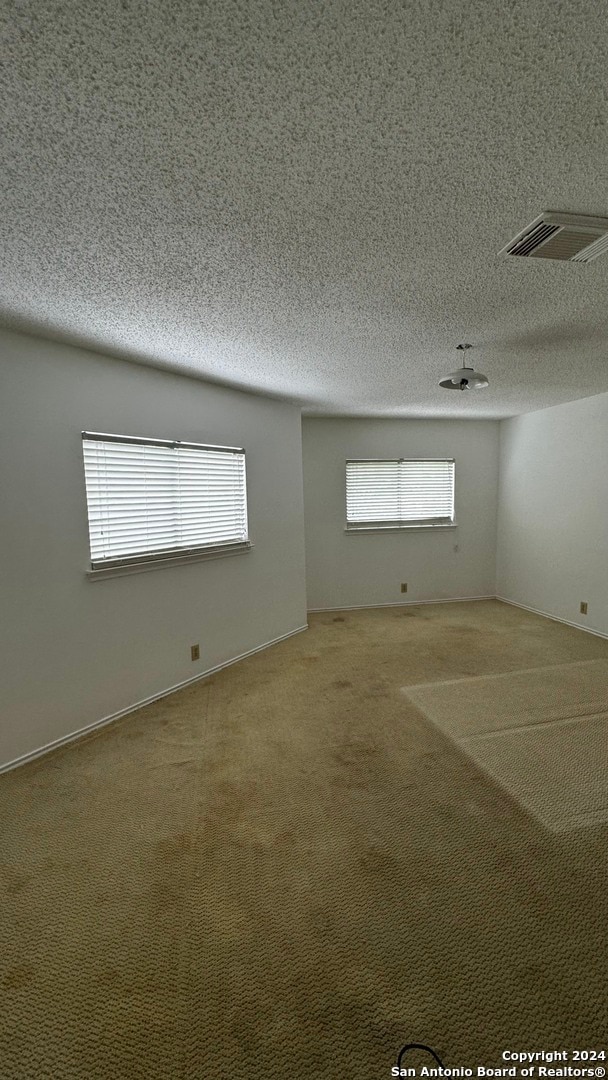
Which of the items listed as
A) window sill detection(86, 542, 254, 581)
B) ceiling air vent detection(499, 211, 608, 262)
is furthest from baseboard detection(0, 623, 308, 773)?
ceiling air vent detection(499, 211, 608, 262)

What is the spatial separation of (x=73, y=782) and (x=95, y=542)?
1.43 m

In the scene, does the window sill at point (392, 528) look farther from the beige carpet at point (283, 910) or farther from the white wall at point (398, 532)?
the beige carpet at point (283, 910)

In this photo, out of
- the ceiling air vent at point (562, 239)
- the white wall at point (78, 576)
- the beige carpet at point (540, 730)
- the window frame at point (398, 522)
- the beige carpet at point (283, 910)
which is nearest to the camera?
the beige carpet at point (283, 910)

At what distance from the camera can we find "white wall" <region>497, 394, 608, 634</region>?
15.4ft

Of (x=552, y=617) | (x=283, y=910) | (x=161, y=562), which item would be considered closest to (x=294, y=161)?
(x=283, y=910)

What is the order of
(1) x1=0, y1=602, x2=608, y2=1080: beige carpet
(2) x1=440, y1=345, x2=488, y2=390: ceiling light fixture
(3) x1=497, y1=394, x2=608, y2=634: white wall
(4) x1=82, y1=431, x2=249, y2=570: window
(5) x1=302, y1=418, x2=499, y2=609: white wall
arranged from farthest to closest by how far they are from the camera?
(5) x1=302, y1=418, x2=499, y2=609: white wall
(3) x1=497, y1=394, x2=608, y2=634: white wall
(4) x1=82, y1=431, x2=249, y2=570: window
(2) x1=440, y1=345, x2=488, y2=390: ceiling light fixture
(1) x1=0, y1=602, x2=608, y2=1080: beige carpet

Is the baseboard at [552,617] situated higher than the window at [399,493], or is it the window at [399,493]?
the window at [399,493]

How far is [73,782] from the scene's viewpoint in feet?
7.97

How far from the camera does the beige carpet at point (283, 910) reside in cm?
126

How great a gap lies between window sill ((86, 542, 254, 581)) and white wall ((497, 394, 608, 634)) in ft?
11.8

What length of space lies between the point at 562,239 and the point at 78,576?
10.0ft

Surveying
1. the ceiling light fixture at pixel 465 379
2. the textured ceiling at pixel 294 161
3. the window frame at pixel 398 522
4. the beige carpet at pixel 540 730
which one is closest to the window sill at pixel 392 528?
the window frame at pixel 398 522

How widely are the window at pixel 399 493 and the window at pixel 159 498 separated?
226 centimetres

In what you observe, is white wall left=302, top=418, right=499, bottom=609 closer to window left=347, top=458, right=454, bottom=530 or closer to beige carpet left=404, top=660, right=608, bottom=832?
window left=347, top=458, right=454, bottom=530
